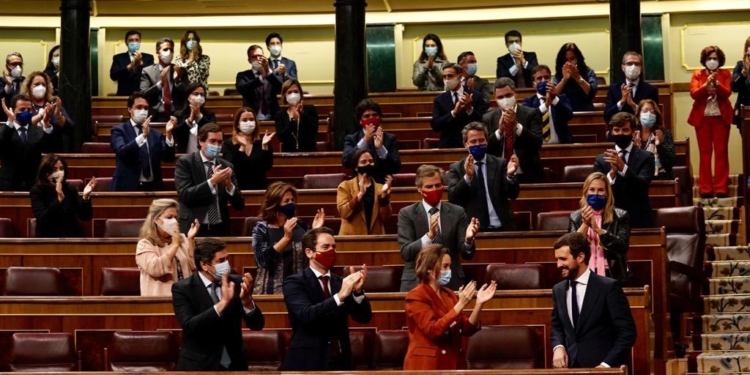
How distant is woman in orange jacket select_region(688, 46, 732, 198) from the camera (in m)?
11.5

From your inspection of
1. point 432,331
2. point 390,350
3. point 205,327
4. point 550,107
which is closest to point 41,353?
point 205,327

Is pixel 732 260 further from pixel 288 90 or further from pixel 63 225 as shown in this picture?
pixel 63 225

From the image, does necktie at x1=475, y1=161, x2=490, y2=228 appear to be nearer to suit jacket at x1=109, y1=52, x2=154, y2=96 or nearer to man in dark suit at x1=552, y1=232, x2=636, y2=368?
man in dark suit at x1=552, y1=232, x2=636, y2=368

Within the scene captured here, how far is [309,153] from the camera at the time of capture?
37.4 feet

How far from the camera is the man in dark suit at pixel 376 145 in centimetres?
997

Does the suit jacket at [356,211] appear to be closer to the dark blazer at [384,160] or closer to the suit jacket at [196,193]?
the dark blazer at [384,160]

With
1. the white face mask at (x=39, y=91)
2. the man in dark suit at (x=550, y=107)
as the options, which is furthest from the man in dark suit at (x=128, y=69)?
the man in dark suit at (x=550, y=107)

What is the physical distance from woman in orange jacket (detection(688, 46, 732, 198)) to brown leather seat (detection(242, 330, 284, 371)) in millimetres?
4848

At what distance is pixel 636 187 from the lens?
30.0 feet

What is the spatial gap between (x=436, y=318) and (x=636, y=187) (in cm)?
254

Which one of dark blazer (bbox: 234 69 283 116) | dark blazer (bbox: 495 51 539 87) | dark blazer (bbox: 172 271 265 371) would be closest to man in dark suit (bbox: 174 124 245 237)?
dark blazer (bbox: 172 271 265 371)

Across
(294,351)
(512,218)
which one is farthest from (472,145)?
(294,351)

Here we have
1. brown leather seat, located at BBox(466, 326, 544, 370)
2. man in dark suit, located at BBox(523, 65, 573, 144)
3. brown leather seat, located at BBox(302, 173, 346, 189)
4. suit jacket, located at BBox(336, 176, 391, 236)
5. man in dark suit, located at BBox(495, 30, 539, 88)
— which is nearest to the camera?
brown leather seat, located at BBox(466, 326, 544, 370)

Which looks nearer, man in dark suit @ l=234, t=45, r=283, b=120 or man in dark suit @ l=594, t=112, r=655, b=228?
man in dark suit @ l=594, t=112, r=655, b=228
